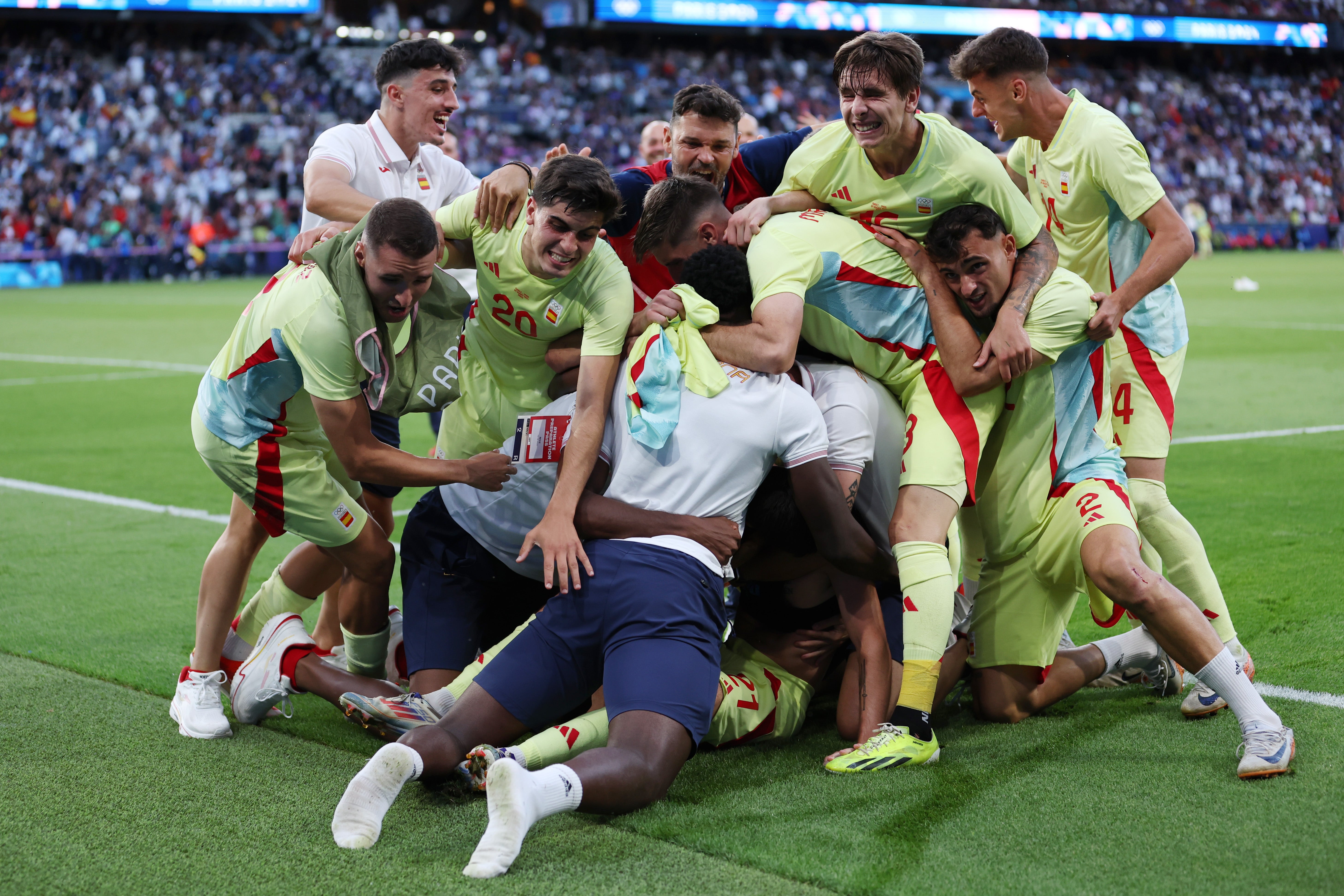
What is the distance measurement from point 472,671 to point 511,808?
1.22m

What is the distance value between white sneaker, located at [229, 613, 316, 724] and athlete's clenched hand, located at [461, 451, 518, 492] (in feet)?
2.80

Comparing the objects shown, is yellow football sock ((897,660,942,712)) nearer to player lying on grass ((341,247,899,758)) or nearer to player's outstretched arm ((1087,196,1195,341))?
player lying on grass ((341,247,899,758))

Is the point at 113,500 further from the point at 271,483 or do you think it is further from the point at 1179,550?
the point at 1179,550

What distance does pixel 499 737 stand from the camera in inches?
144

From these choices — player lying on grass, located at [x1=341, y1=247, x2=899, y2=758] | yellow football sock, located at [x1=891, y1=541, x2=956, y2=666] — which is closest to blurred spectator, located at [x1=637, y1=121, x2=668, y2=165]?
player lying on grass, located at [x1=341, y1=247, x2=899, y2=758]

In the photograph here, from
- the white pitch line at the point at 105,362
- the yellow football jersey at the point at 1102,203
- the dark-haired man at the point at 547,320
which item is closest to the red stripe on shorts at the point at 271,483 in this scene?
the dark-haired man at the point at 547,320

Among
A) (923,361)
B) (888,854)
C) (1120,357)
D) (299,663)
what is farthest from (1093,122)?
(299,663)

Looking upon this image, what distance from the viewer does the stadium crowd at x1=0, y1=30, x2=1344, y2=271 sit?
33094 millimetres

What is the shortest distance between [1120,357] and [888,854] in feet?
8.42

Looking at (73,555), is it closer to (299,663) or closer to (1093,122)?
(299,663)

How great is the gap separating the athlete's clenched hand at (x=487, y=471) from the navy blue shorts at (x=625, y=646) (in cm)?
48

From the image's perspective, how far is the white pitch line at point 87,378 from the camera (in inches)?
559

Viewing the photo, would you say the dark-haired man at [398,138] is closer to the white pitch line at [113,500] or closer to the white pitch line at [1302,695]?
the white pitch line at [113,500]

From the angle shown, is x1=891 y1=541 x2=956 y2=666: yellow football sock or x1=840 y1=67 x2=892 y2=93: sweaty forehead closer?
x1=891 y1=541 x2=956 y2=666: yellow football sock
